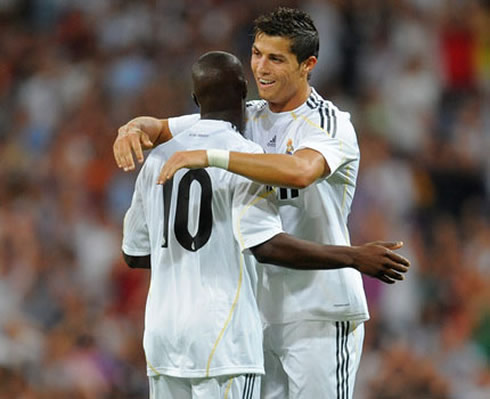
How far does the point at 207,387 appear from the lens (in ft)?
12.9

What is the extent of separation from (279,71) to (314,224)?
64cm

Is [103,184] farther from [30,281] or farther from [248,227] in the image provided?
[248,227]

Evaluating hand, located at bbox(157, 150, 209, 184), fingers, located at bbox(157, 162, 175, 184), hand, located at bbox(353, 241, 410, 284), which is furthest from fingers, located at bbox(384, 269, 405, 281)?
fingers, located at bbox(157, 162, 175, 184)

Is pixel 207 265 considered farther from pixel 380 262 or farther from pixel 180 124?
pixel 180 124

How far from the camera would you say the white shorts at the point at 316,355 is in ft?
14.1

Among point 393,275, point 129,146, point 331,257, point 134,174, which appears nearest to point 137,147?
point 129,146

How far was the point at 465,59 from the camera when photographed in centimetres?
1045

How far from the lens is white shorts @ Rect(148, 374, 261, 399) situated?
3.94 meters

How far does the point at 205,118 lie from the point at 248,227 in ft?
1.66

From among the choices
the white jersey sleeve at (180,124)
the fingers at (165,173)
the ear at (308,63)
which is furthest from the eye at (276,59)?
the fingers at (165,173)

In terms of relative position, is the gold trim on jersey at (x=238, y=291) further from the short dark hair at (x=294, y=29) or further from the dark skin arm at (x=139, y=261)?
the short dark hair at (x=294, y=29)

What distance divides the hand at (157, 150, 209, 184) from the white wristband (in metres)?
0.01

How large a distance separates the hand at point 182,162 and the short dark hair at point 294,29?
0.71 meters

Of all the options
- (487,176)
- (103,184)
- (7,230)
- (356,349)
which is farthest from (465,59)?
(356,349)
